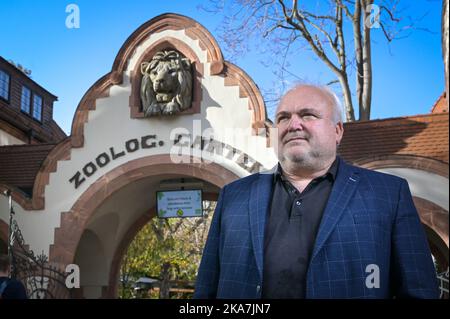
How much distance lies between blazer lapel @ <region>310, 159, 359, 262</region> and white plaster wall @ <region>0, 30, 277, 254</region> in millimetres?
5343

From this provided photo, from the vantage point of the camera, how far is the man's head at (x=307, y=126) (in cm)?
204

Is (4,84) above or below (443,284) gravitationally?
above

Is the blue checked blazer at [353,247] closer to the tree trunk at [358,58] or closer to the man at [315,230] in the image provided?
the man at [315,230]

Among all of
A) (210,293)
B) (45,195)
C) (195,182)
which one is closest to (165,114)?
(195,182)

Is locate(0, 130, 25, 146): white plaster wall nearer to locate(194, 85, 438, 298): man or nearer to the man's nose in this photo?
locate(194, 85, 438, 298): man

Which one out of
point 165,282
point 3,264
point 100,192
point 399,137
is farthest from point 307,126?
point 165,282

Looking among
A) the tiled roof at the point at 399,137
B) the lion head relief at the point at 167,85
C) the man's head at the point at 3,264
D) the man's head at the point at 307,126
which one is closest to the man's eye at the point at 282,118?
the man's head at the point at 307,126

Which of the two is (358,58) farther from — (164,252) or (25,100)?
(164,252)

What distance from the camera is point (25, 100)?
9.01m

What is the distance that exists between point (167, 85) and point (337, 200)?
5.75 metres

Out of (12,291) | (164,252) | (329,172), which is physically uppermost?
(164,252)

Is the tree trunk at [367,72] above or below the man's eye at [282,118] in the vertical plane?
above

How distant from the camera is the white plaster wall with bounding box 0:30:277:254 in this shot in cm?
749

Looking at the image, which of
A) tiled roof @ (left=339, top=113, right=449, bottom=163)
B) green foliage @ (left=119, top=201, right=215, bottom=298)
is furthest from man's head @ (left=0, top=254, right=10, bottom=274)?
green foliage @ (left=119, top=201, right=215, bottom=298)
